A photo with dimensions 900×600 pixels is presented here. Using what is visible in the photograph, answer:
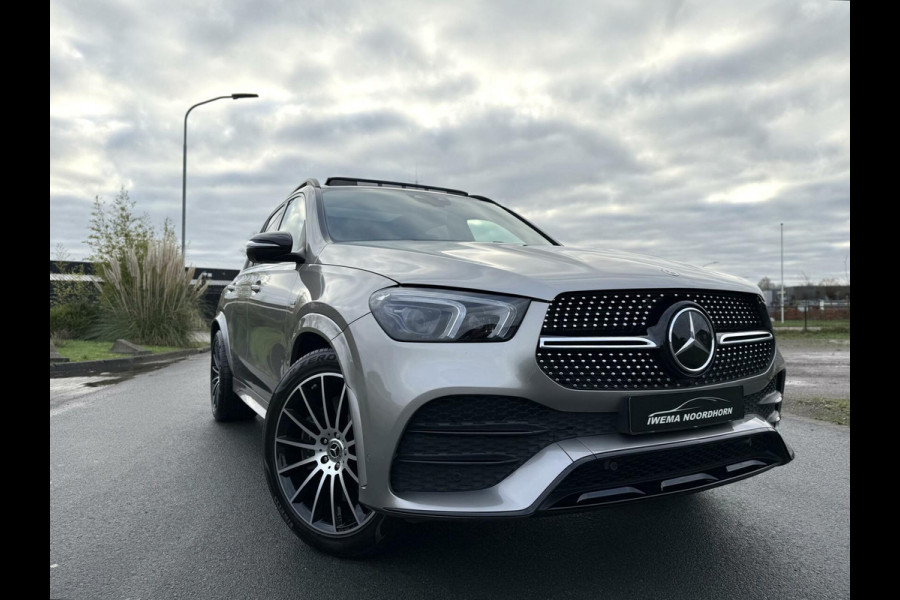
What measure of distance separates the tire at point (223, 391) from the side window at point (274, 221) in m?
0.96

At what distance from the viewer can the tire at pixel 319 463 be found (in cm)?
250

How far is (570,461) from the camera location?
2100 mm

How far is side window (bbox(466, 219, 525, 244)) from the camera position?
3918 mm

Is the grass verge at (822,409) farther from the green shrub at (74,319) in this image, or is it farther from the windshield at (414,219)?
the green shrub at (74,319)

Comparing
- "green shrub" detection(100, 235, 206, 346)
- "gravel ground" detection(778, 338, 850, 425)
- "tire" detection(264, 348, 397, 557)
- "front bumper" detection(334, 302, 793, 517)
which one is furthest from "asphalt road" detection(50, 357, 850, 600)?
"green shrub" detection(100, 235, 206, 346)

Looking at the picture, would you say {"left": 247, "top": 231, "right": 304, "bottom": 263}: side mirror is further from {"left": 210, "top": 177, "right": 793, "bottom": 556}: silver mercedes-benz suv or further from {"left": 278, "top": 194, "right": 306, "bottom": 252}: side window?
{"left": 210, "top": 177, "right": 793, "bottom": 556}: silver mercedes-benz suv

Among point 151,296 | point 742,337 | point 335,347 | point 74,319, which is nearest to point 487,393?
point 335,347

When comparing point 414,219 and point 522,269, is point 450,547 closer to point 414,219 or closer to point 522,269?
point 522,269

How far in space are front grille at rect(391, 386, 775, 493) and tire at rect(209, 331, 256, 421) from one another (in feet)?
10.5

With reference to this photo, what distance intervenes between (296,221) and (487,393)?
2.45 metres

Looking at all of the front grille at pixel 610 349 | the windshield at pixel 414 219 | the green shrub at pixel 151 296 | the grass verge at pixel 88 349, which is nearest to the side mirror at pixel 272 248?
the windshield at pixel 414 219

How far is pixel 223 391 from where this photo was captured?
16.8ft
